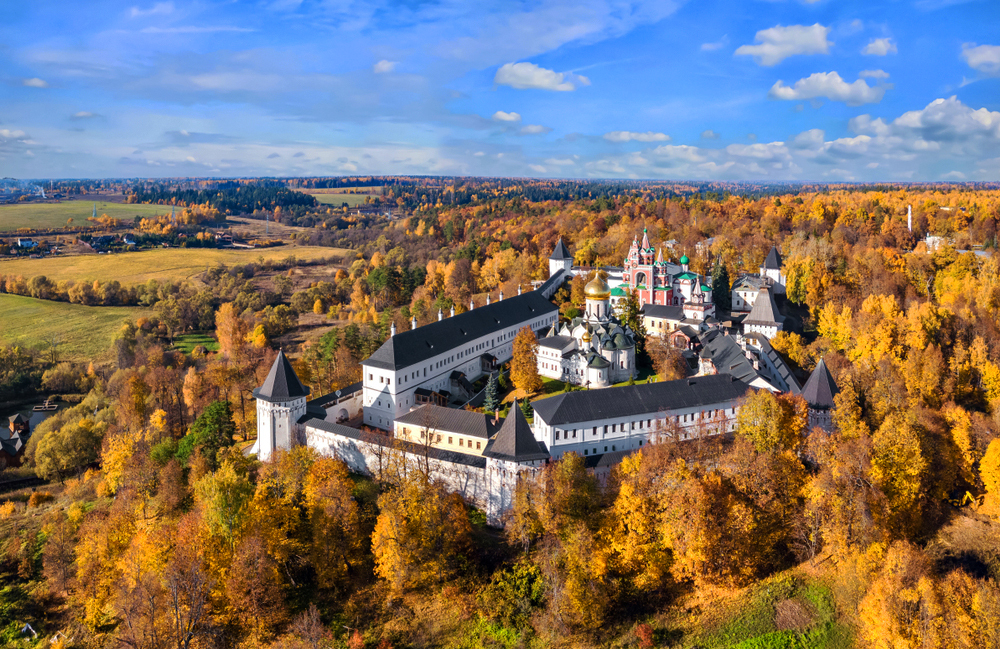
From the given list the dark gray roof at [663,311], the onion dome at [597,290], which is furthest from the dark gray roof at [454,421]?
the dark gray roof at [663,311]

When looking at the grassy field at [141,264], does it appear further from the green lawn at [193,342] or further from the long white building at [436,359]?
the long white building at [436,359]

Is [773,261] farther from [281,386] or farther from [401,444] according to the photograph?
[281,386]

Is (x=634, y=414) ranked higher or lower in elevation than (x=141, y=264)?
lower

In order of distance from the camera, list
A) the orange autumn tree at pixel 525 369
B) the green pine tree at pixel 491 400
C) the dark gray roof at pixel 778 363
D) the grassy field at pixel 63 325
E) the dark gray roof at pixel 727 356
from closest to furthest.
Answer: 1. the dark gray roof at pixel 727 356
2. the dark gray roof at pixel 778 363
3. the green pine tree at pixel 491 400
4. the orange autumn tree at pixel 525 369
5. the grassy field at pixel 63 325

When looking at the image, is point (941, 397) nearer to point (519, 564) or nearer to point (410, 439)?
point (519, 564)

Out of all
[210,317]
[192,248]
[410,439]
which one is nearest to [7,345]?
[210,317]

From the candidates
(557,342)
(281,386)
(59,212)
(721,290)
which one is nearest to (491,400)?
(557,342)

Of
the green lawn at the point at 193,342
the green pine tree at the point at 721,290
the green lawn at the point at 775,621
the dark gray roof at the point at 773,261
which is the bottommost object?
the green lawn at the point at 775,621
